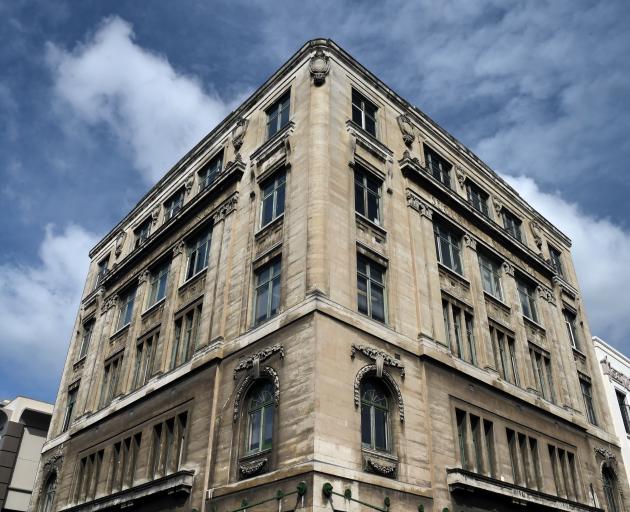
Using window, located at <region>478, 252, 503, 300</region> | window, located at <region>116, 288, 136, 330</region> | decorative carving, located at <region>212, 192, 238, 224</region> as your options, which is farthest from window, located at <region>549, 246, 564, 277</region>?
window, located at <region>116, 288, 136, 330</region>

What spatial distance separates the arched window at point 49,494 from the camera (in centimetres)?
3047

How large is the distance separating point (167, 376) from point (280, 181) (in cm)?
947

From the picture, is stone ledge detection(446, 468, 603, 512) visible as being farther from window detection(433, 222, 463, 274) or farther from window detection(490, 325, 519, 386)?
window detection(433, 222, 463, 274)

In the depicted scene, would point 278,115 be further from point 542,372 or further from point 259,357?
point 542,372

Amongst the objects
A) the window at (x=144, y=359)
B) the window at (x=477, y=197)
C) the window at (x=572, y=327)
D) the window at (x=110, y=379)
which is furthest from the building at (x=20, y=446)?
the window at (x=572, y=327)

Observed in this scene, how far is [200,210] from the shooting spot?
29406 mm

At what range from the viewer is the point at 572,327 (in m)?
35.2

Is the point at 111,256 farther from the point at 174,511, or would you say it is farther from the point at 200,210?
the point at 174,511

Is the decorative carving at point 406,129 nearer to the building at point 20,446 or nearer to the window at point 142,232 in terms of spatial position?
the window at point 142,232

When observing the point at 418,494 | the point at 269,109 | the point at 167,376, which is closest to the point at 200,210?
the point at 269,109

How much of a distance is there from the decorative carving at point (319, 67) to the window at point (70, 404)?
73.6ft

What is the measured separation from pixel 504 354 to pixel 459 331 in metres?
3.54

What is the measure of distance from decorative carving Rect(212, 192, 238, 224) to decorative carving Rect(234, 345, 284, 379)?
27.0ft

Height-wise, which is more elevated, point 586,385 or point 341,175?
point 341,175
